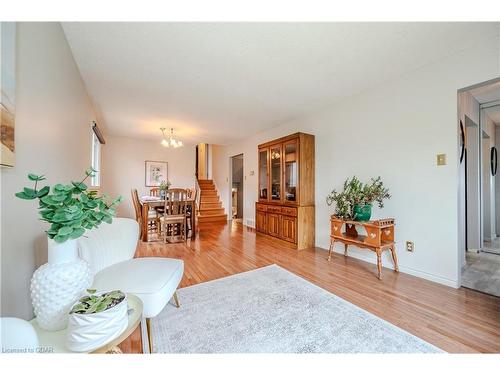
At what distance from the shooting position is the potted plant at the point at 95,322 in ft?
2.34

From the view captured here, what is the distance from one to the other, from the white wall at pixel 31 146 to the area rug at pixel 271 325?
85cm

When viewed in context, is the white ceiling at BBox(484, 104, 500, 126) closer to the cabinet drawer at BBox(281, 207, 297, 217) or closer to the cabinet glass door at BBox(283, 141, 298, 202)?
the cabinet glass door at BBox(283, 141, 298, 202)

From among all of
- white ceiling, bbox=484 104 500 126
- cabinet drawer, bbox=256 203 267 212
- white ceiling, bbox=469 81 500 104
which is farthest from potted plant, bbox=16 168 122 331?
white ceiling, bbox=484 104 500 126

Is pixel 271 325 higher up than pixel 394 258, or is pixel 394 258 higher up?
pixel 394 258

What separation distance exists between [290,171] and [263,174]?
0.80 metres

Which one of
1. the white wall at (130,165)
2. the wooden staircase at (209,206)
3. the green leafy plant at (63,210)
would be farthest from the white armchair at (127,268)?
the white wall at (130,165)

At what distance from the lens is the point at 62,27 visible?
1.73 meters

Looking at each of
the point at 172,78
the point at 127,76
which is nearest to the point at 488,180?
the point at 172,78

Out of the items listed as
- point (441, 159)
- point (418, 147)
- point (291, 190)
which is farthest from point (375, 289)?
point (291, 190)

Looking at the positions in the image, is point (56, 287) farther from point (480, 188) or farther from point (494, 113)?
point (494, 113)

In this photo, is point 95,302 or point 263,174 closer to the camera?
point 95,302

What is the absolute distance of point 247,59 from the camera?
2.15m

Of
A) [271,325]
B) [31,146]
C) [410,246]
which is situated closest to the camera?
[31,146]

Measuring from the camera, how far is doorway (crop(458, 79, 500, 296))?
2.36 metres
